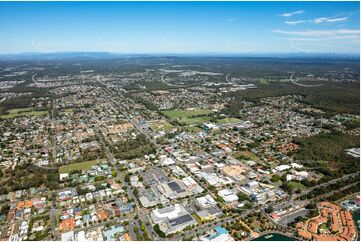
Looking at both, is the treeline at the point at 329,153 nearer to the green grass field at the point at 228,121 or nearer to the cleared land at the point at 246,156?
the cleared land at the point at 246,156

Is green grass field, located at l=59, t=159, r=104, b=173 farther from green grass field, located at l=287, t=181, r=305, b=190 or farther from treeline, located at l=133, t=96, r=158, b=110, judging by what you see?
treeline, located at l=133, t=96, r=158, b=110

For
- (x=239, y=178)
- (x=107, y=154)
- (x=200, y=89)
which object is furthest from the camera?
(x=200, y=89)

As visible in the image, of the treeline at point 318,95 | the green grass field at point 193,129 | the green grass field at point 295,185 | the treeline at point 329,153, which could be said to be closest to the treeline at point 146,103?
the treeline at point 318,95

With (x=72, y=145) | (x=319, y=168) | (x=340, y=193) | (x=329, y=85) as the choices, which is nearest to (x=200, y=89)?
(x=329, y=85)

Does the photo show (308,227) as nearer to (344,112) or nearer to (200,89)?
(344,112)

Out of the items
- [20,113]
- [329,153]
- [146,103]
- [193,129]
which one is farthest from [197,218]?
[20,113]

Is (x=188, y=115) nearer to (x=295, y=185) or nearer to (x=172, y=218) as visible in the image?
(x=295, y=185)

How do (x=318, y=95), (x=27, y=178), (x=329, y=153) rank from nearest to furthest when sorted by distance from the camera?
(x=27, y=178), (x=329, y=153), (x=318, y=95)

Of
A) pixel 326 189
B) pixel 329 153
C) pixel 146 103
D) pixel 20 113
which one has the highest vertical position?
pixel 146 103

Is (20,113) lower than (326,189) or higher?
lower
